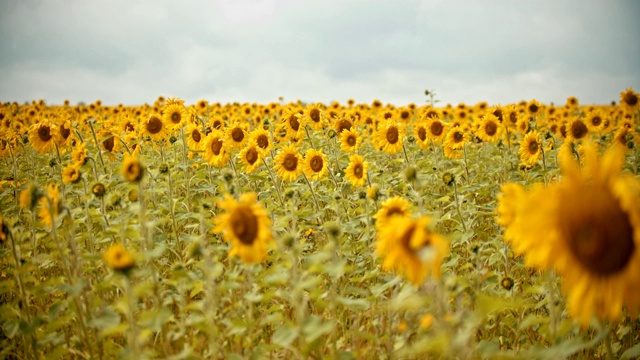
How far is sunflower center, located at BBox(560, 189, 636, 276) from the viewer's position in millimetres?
1335

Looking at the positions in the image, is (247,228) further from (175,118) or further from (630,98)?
(630,98)

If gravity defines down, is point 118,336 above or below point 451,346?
below

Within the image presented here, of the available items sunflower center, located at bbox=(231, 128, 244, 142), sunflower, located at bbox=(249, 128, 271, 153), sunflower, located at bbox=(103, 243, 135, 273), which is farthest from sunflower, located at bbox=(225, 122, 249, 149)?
sunflower, located at bbox=(103, 243, 135, 273)

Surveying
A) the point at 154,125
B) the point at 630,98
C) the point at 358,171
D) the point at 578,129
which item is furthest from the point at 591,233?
the point at 630,98

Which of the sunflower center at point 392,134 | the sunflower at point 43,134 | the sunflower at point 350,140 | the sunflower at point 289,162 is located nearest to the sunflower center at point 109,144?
the sunflower at point 43,134

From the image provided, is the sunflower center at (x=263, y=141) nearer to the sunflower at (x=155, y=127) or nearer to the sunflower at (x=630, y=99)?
the sunflower at (x=155, y=127)

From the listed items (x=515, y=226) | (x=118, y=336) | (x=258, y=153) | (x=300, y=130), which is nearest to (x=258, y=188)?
(x=300, y=130)

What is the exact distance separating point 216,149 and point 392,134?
8.21 feet

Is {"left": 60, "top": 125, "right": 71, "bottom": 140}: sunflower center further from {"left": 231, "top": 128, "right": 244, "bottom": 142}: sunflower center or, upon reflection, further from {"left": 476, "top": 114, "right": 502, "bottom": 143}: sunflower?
{"left": 476, "top": 114, "right": 502, "bottom": 143}: sunflower

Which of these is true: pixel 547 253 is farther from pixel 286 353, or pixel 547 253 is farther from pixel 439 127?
pixel 439 127

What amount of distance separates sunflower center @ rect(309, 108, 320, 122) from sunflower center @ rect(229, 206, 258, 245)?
14.8ft

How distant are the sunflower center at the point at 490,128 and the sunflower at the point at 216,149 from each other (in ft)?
14.7

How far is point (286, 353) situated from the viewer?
2.41 m

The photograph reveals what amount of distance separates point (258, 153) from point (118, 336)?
228 centimetres
